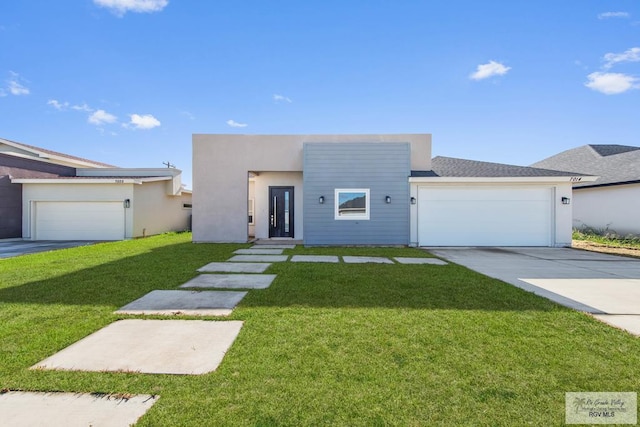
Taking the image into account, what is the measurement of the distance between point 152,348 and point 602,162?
22194 millimetres

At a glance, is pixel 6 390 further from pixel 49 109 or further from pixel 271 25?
pixel 49 109

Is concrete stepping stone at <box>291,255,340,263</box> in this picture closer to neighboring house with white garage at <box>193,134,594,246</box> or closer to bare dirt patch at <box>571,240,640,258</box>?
neighboring house with white garage at <box>193,134,594,246</box>

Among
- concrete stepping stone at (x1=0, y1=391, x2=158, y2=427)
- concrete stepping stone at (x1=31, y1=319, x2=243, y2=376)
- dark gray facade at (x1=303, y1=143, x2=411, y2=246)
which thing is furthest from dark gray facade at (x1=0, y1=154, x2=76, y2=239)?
concrete stepping stone at (x1=0, y1=391, x2=158, y2=427)

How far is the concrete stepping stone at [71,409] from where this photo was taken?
1728mm

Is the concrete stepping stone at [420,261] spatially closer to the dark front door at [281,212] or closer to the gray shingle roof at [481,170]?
the gray shingle roof at [481,170]

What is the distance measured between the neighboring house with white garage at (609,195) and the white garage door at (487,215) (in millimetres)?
3435

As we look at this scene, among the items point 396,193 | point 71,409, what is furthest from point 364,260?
point 71,409

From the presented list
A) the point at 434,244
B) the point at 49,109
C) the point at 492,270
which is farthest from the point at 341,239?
the point at 49,109

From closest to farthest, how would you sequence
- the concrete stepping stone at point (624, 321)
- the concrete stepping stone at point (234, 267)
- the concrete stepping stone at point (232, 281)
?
1. the concrete stepping stone at point (624, 321)
2. the concrete stepping stone at point (232, 281)
3. the concrete stepping stone at point (234, 267)

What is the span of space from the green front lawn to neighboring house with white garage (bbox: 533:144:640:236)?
12.2 m

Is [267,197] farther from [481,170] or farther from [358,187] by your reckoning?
[481,170]

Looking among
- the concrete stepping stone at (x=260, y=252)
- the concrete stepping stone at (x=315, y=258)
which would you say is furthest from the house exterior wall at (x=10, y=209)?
the concrete stepping stone at (x=315, y=258)

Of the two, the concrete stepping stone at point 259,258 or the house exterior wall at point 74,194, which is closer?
the concrete stepping stone at point 259,258

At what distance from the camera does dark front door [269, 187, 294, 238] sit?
12297mm
